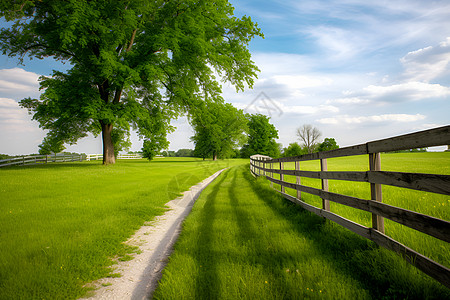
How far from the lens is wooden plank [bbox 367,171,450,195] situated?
219 cm

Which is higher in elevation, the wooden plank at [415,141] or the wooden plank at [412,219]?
the wooden plank at [415,141]

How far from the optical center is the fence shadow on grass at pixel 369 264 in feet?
7.80

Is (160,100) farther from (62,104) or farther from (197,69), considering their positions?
(62,104)

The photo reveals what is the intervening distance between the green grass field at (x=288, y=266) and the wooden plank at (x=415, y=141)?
4.48 feet

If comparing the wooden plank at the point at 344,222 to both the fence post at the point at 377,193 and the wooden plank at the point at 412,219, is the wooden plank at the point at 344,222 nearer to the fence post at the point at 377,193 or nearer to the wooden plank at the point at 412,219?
the fence post at the point at 377,193

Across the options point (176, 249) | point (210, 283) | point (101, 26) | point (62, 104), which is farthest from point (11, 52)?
point (210, 283)

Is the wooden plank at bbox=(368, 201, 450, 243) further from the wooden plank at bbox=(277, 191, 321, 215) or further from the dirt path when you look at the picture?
the dirt path

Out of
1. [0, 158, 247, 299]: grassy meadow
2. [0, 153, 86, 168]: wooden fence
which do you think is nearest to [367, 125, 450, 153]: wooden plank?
[0, 158, 247, 299]: grassy meadow

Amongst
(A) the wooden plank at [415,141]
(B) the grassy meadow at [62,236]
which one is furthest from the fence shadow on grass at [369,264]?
(B) the grassy meadow at [62,236]

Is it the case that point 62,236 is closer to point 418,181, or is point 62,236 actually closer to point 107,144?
point 418,181

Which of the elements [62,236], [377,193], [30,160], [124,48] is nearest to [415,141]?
[377,193]

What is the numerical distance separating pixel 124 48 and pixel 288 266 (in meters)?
22.8

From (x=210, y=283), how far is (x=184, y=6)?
21108 mm

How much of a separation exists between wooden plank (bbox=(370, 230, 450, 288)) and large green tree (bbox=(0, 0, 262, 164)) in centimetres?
1601
